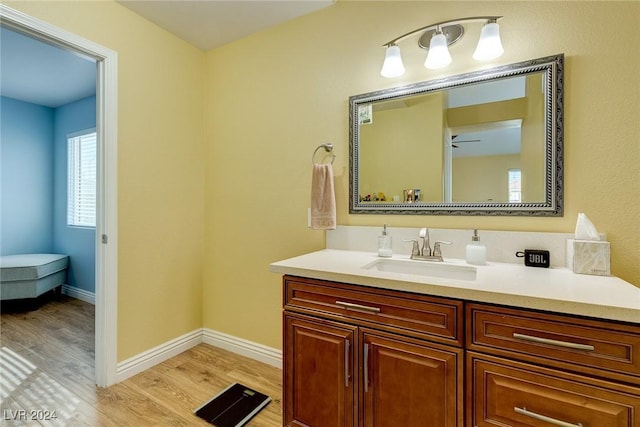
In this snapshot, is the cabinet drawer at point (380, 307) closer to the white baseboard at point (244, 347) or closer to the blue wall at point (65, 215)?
the white baseboard at point (244, 347)

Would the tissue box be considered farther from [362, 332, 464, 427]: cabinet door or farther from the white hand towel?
the white hand towel

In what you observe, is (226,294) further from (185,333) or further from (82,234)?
(82,234)

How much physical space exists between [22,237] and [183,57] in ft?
10.6

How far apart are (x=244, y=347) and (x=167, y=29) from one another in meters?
2.41

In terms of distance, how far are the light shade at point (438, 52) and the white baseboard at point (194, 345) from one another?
2034mm

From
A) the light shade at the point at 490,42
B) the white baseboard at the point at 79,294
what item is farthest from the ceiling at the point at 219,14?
the white baseboard at the point at 79,294

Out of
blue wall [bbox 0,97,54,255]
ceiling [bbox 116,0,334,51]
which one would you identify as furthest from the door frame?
blue wall [bbox 0,97,54,255]

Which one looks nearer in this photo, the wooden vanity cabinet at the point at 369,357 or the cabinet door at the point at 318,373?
the wooden vanity cabinet at the point at 369,357

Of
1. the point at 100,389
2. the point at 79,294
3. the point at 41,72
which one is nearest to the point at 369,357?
the point at 100,389

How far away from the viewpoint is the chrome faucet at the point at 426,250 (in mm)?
1506

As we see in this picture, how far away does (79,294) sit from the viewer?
3.62 m

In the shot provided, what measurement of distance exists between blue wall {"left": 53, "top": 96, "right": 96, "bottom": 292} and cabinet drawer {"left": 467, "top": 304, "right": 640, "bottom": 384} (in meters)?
4.00

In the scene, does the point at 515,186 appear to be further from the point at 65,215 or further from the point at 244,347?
the point at 65,215

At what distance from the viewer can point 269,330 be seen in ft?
7.13
